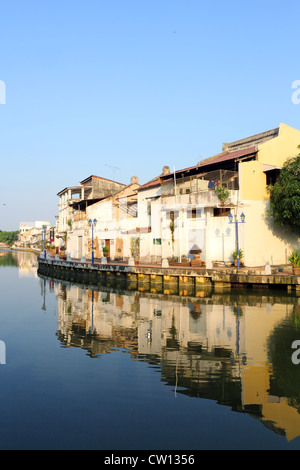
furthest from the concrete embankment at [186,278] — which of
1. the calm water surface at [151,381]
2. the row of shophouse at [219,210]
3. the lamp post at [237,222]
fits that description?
the calm water surface at [151,381]

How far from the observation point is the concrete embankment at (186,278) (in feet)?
83.2

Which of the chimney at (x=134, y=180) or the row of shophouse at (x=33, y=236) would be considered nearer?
the chimney at (x=134, y=180)

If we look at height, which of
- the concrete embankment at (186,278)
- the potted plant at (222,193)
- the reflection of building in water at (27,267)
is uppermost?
the potted plant at (222,193)

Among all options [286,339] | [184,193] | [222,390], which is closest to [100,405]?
[222,390]

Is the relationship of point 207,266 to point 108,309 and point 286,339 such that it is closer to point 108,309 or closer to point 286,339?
point 108,309

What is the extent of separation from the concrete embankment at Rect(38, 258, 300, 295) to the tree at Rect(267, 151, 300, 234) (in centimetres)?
533

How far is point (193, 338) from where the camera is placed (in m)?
14.1

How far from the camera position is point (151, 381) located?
947 centimetres

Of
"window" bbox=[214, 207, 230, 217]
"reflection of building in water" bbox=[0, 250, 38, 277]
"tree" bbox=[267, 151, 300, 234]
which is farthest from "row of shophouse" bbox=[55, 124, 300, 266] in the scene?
"reflection of building in water" bbox=[0, 250, 38, 277]

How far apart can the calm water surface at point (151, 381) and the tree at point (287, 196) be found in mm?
11080

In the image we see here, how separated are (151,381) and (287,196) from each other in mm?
22507

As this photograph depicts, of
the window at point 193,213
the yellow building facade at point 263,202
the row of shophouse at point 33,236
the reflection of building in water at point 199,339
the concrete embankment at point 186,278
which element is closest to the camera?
the reflection of building in water at point 199,339

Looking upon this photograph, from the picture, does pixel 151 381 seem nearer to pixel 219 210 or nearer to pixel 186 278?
pixel 186 278

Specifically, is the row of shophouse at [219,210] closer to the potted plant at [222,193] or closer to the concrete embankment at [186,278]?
the potted plant at [222,193]
